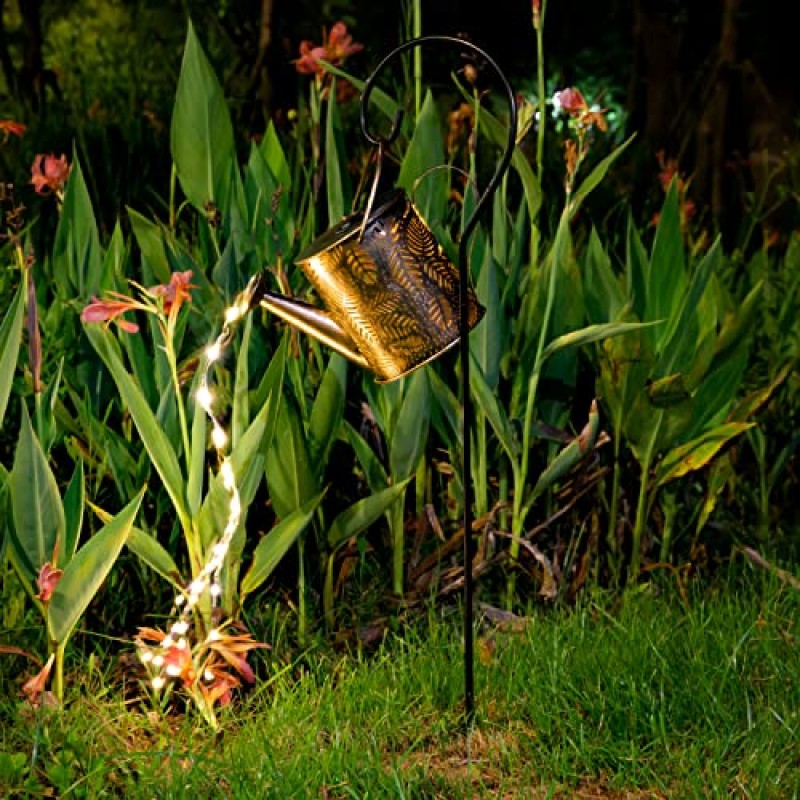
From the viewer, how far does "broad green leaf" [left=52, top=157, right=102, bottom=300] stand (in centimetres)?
282

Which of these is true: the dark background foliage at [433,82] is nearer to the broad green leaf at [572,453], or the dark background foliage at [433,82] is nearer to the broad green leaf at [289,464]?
the broad green leaf at [572,453]

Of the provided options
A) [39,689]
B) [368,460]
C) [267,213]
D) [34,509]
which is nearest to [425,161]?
[267,213]

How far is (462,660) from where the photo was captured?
95.5 inches

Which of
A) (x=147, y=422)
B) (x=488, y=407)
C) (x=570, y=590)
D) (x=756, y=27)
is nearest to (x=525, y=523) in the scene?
(x=570, y=590)

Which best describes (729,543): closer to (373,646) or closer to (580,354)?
(580,354)

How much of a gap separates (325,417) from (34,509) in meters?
0.53

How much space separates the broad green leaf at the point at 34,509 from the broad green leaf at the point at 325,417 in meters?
0.46

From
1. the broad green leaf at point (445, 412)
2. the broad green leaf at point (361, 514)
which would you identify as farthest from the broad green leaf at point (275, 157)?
the broad green leaf at point (361, 514)

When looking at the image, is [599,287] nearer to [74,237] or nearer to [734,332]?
[734,332]

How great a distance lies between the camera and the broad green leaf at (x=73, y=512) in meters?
2.24

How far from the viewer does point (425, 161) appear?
108 inches

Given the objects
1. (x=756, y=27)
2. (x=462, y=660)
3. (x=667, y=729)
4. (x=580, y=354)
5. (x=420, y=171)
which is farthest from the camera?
(x=756, y=27)

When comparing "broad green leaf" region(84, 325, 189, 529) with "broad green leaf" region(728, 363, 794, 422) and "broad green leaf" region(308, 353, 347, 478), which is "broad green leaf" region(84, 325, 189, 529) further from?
"broad green leaf" region(728, 363, 794, 422)

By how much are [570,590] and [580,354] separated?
1.67 ft
